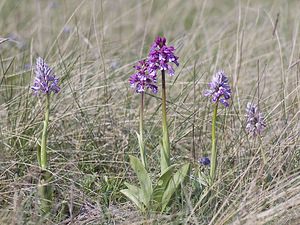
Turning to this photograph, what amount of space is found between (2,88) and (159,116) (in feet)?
3.11

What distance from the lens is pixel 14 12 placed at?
597 cm

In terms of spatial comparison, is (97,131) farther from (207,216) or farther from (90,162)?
(207,216)

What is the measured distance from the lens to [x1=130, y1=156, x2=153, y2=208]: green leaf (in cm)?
264

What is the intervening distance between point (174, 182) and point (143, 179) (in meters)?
0.13

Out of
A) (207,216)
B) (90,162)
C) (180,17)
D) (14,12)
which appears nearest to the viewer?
(207,216)

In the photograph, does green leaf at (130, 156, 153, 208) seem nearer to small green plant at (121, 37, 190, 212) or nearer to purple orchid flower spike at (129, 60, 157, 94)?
small green plant at (121, 37, 190, 212)

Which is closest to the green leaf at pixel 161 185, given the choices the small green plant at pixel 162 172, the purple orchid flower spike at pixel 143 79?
the small green plant at pixel 162 172

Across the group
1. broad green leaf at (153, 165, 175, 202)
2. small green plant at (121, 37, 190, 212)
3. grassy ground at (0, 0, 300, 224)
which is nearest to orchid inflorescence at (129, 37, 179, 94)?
small green plant at (121, 37, 190, 212)

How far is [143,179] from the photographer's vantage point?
266 cm

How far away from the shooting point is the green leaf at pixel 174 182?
8.66 feet

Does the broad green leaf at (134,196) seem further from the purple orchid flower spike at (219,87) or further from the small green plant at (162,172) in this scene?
the purple orchid flower spike at (219,87)

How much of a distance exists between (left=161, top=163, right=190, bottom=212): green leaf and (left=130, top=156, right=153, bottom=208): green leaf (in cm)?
7

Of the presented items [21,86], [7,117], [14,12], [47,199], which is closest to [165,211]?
[47,199]

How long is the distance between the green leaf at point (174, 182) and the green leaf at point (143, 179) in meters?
0.07
